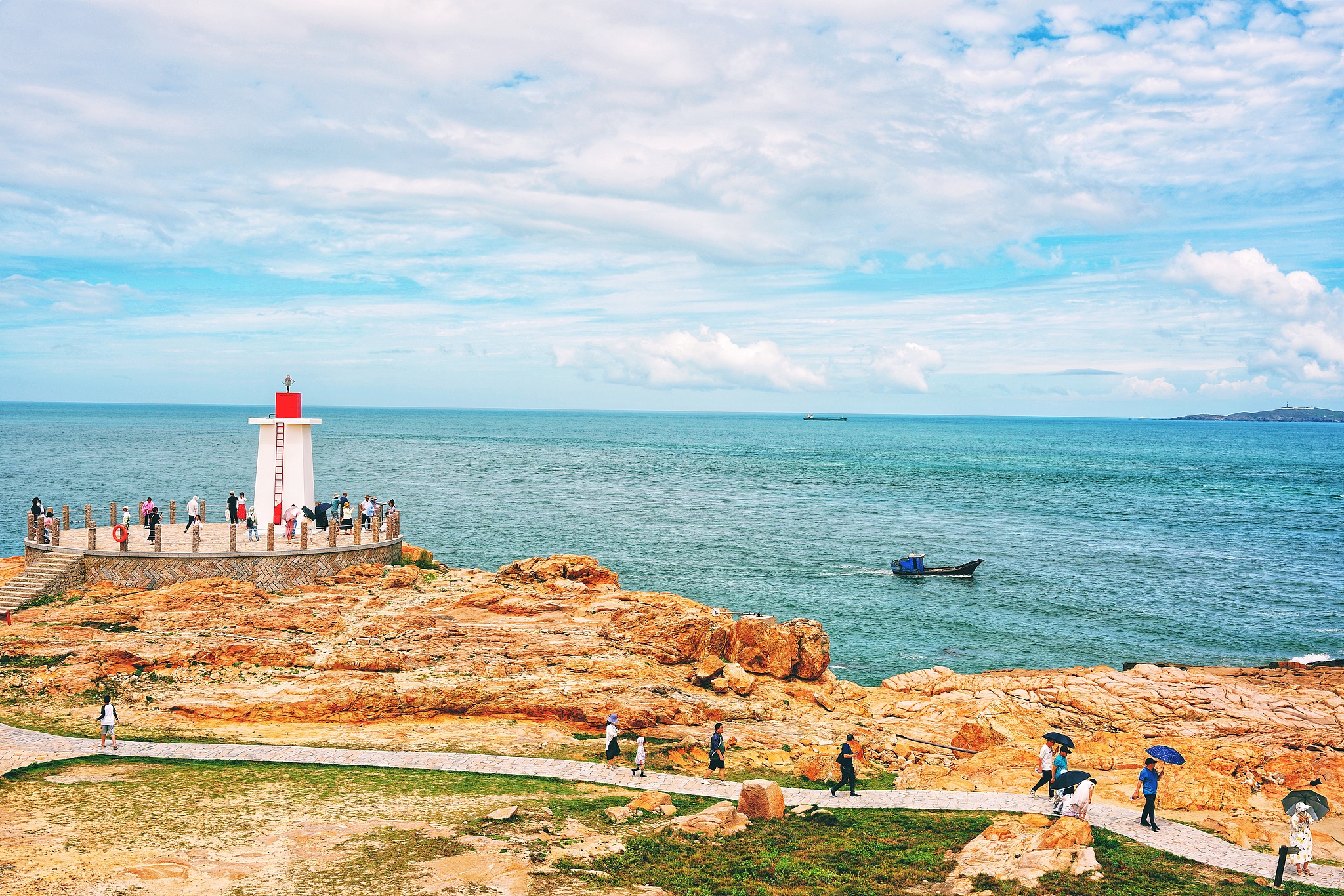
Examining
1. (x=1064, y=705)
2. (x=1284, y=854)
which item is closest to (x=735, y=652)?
(x=1064, y=705)

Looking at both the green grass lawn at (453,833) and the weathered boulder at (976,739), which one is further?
the weathered boulder at (976,739)

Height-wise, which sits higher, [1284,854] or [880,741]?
[1284,854]

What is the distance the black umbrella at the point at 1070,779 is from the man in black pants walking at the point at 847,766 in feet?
14.2

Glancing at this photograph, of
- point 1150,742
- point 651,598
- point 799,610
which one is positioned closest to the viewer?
point 1150,742

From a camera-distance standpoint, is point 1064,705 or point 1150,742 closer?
point 1150,742

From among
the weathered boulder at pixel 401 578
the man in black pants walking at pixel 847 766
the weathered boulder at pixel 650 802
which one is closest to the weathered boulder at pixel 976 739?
the man in black pants walking at pixel 847 766

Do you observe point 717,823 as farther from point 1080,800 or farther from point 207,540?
point 207,540

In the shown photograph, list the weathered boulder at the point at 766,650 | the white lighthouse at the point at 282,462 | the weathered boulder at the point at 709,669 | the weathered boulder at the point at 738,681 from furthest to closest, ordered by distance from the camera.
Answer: the white lighthouse at the point at 282,462 < the weathered boulder at the point at 766,650 < the weathered boulder at the point at 709,669 < the weathered boulder at the point at 738,681

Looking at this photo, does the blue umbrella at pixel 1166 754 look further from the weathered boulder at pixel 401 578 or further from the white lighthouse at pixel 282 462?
the white lighthouse at pixel 282 462

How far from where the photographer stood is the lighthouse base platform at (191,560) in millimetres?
34312

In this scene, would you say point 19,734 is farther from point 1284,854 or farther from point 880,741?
point 1284,854

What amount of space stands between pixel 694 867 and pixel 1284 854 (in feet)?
33.7

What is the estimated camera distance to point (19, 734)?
72.6 ft

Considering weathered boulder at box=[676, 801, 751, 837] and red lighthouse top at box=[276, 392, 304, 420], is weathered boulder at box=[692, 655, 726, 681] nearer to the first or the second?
weathered boulder at box=[676, 801, 751, 837]
